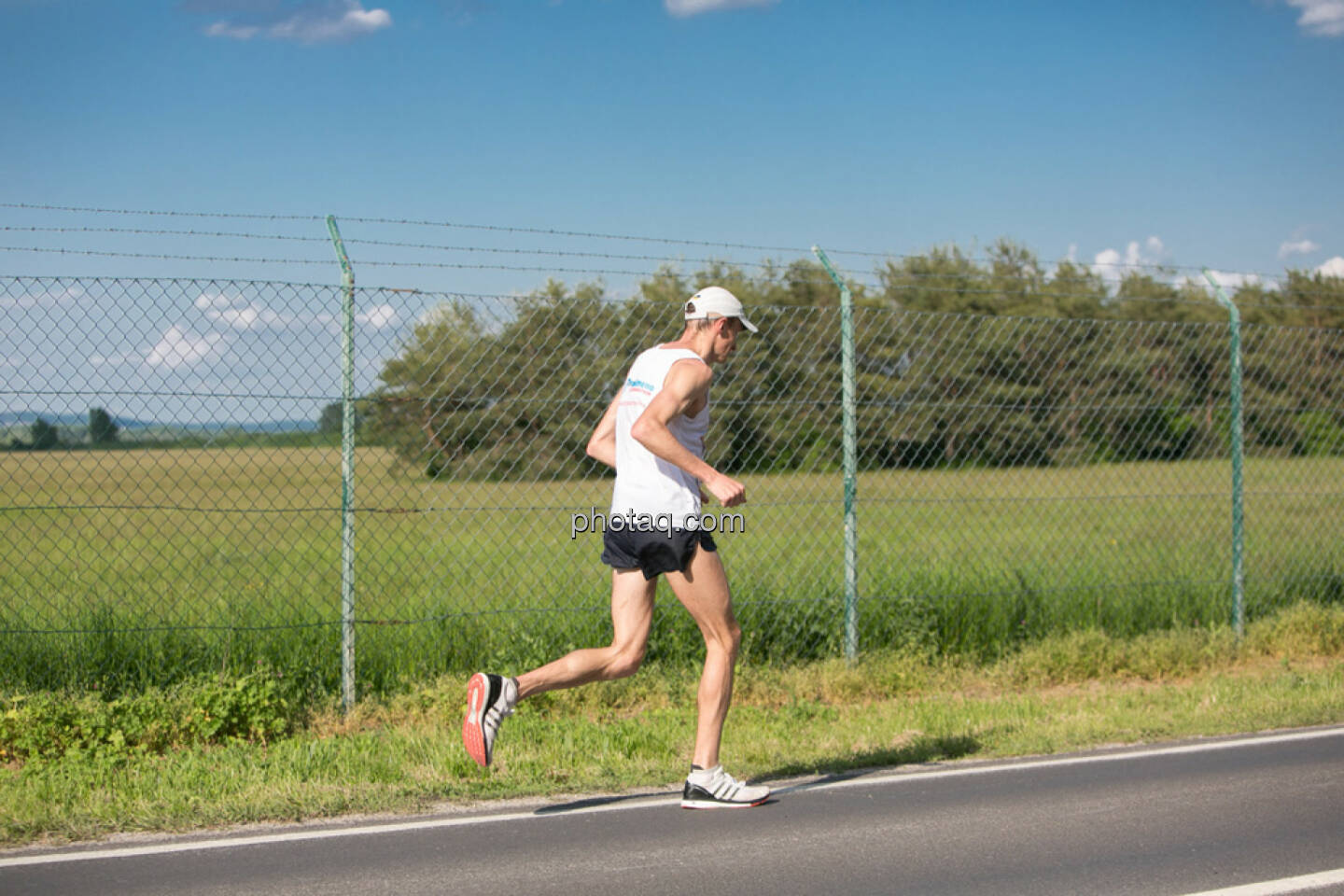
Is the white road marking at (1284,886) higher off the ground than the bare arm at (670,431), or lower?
lower

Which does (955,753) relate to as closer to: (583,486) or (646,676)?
(646,676)

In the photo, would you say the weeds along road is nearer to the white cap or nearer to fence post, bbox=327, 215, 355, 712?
fence post, bbox=327, 215, 355, 712

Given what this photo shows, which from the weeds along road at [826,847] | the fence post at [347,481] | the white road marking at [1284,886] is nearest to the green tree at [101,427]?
the fence post at [347,481]

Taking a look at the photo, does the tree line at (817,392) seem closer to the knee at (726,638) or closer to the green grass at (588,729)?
the green grass at (588,729)

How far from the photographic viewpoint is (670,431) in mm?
4688

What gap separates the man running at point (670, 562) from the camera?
470cm


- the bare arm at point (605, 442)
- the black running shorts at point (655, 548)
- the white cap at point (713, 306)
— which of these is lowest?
the black running shorts at point (655, 548)

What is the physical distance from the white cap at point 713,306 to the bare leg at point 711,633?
976mm

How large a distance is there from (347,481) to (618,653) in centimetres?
234

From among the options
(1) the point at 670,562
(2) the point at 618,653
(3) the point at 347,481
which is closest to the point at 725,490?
(1) the point at 670,562

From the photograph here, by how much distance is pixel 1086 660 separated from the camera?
803 cm

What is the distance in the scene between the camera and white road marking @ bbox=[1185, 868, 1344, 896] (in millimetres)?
3828

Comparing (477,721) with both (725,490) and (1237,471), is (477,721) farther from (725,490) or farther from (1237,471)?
(1237,471)

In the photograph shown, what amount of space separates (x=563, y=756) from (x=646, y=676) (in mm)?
1567
